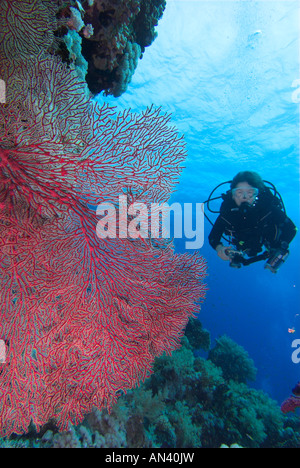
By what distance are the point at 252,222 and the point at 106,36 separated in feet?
15.9

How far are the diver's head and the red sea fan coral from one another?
8.23 feet

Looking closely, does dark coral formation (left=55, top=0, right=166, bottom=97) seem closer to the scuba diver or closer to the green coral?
the scuba diver

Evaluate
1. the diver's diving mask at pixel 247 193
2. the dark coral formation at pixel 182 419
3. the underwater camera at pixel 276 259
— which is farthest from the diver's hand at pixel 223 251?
the dark coral formation at pixel 182 419

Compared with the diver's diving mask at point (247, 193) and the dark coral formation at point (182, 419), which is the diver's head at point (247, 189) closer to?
the diver's diving mask at point (247, 193)

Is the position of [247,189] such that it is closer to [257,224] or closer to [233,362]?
[257,224]

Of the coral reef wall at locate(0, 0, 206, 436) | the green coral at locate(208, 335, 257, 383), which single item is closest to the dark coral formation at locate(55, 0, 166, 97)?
the coral reef wall at locate(0, 0, 206, 436)

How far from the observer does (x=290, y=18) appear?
1179cm

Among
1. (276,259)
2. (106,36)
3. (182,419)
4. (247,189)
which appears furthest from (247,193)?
(182,419)

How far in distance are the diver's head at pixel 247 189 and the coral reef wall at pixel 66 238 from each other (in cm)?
245

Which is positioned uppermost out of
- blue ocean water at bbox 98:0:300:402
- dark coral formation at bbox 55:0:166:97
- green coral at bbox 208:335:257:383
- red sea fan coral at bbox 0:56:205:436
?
blue ocean water at bbox 98:0:300:402

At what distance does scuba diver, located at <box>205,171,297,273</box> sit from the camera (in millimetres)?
5418

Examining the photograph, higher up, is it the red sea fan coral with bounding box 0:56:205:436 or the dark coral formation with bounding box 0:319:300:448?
the red sea fan coral with bounding box 0:56:205:436

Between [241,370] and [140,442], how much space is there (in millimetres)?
8500

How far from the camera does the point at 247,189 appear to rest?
18.6ft
